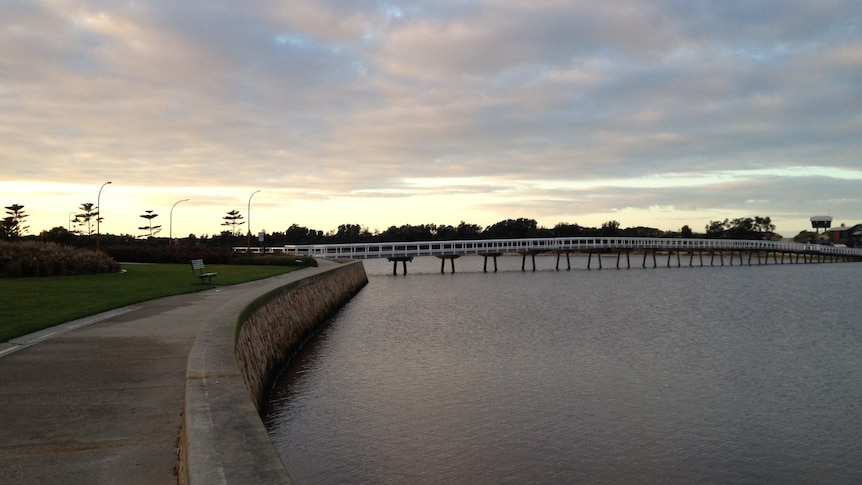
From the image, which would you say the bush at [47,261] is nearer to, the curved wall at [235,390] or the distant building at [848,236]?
the curved wall at [235,390]

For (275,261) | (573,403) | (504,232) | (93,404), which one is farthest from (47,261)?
(504,232)

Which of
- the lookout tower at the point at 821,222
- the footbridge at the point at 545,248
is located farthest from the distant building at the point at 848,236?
the footbridge at the point at 545,248

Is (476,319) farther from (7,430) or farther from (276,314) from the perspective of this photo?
(7,430)

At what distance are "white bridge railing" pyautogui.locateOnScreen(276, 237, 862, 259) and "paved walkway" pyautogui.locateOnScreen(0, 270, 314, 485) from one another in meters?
47.7

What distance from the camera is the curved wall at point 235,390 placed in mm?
5074

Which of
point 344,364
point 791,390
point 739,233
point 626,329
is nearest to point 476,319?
point 626,329

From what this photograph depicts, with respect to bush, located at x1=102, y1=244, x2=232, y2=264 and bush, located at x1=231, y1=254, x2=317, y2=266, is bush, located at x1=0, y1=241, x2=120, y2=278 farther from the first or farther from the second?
bush, located at x1=102, y1=244, x2=232, y2=264

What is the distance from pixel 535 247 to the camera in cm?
7388

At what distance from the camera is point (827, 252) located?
111750 mm

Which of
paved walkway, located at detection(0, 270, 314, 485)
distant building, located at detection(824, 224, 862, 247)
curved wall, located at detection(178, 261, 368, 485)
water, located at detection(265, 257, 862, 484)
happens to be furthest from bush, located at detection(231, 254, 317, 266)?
distant building, located at detection(824, 224, 862, 247)

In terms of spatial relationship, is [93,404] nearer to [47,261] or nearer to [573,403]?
[573,403]

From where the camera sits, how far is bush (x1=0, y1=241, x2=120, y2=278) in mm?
26641

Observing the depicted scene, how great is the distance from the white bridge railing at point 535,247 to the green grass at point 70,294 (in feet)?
108

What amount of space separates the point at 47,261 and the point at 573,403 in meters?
23.6
